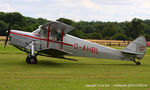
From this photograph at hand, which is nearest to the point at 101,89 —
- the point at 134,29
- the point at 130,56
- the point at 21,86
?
the point at 21,86

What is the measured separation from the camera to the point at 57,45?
1520 centimetres

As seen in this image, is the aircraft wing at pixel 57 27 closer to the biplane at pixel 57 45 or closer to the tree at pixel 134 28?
the biplane at pixel 57 45

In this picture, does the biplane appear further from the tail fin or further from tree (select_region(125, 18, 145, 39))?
tree (select_region(125, 18, 145, 39))

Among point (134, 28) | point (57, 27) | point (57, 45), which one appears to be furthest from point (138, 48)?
point (134, 28)

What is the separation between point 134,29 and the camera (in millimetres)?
101375

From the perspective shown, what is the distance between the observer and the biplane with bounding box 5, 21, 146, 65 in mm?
14469

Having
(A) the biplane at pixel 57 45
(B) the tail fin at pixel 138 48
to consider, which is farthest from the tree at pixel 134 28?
(A) the biplane at pixel 57 45

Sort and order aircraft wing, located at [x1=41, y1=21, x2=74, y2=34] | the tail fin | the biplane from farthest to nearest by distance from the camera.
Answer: the tail fin → the biplane → aircraft wing, located at [x1=41, y1=21, x2=74, y2=34]

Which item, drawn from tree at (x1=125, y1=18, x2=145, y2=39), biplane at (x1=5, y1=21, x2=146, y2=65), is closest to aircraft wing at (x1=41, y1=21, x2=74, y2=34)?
biplane at (x1=5, y1=21, x2=146, y2=65)

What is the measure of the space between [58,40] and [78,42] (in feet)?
4.63

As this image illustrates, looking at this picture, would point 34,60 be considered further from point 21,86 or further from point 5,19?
point 5,19

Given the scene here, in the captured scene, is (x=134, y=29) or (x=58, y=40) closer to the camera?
(x=58, y=40)

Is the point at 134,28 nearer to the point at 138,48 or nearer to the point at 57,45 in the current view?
the point at 138,48

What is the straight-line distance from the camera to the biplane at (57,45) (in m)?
14.5
